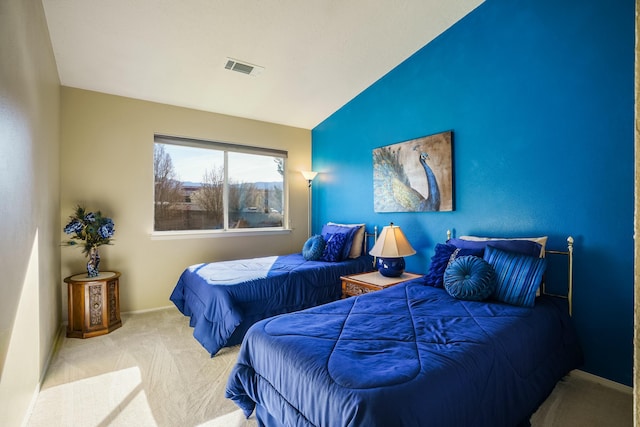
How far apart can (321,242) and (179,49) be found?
2.41 m

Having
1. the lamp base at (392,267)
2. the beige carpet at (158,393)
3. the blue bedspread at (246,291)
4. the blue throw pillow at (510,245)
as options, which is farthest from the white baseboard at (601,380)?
the blue bedspread at (246,291)

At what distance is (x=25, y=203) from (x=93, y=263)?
158cm

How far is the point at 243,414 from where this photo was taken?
1.91 m

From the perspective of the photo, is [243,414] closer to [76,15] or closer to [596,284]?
[596,284]

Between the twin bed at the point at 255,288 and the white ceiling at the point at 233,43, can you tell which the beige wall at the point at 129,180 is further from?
the twin bed at the point at 255,288

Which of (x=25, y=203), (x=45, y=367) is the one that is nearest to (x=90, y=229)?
(x=45, y=367)

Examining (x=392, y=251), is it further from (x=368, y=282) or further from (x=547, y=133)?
(x=547, y=133)

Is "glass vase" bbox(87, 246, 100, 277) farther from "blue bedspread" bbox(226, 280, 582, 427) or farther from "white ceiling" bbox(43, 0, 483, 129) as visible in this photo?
"blue bedspread" bbox(226, 280, 582, 427)

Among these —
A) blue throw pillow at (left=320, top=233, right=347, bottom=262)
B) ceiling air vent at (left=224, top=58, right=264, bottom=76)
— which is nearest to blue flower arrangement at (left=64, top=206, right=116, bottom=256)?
ceiling air vent at (left=224, top=58, right=264, bottom=76)

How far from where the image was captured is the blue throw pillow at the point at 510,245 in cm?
230

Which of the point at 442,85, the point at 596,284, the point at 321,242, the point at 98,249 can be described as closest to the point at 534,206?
the point at 596,284

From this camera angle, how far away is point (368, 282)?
300cm

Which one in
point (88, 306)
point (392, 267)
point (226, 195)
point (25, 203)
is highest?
point (226, 195)

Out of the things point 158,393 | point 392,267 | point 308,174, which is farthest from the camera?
point 308,174
